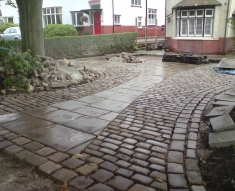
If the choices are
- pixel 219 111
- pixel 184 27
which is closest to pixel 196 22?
pixel 184 27

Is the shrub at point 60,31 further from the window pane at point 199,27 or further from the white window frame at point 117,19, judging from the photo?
the window pane at point 199,27

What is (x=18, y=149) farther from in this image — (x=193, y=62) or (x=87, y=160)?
(x=193, y=62)

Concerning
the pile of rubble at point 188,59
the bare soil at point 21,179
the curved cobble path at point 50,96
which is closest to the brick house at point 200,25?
the pile of rubble at point 188,59

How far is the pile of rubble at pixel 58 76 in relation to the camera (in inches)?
276

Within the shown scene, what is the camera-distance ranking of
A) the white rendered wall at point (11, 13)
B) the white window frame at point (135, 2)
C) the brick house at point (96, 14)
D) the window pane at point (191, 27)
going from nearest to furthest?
the window pane at point (191, 27), the brick house at point (96, 14), the white window frame at point (135, 2), the white rendered wall at point (11, 13)

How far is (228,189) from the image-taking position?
2561mm

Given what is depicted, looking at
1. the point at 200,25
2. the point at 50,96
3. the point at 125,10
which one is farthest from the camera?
the point at 125,10

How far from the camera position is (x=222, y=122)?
4.14 m

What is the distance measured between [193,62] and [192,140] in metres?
9.39

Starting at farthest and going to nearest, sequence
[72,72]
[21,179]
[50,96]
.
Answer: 1. [72,72]
2. [50,96]
3. [21,179]

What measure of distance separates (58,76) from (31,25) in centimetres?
190

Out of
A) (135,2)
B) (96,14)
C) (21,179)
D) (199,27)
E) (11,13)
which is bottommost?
(21,179)

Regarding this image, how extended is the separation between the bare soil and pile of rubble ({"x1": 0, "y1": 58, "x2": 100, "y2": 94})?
3.81m

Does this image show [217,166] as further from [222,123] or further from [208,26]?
[208,26]
